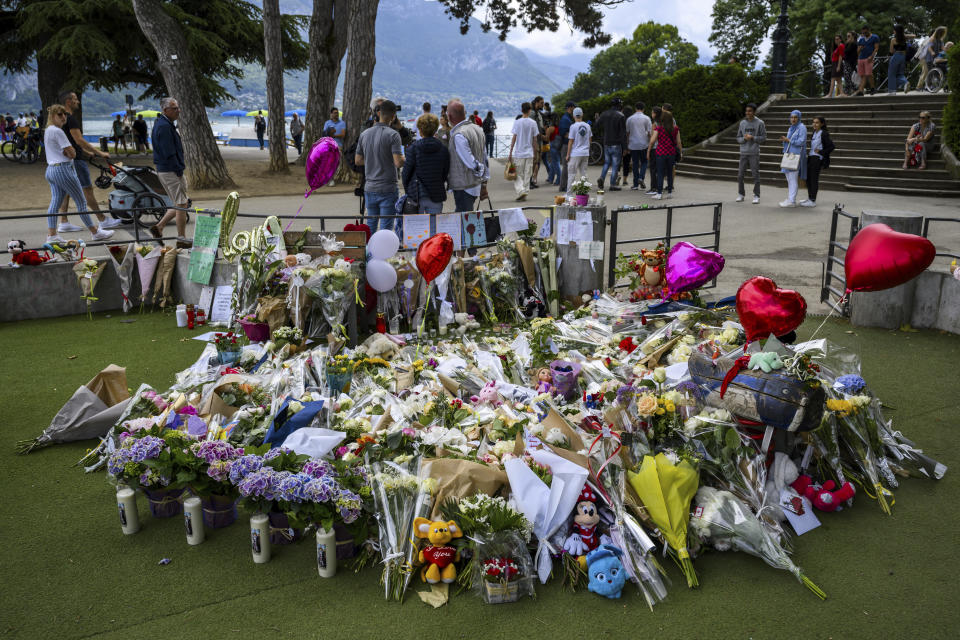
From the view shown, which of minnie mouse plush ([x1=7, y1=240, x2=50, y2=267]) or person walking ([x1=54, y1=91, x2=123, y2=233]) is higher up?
person walking ([x1=54, y1=91, x2=123, y2=233])

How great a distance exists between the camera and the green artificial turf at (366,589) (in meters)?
3.24

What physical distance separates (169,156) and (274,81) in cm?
965

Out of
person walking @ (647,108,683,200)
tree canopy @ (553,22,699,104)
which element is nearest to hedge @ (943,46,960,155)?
person walking @ (647,108,683,200)

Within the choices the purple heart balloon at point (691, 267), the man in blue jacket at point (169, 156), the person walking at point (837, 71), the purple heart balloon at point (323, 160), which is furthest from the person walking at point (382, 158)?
the person walking at point (837, 71)

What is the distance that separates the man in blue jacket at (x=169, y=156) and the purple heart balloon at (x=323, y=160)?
106 inches

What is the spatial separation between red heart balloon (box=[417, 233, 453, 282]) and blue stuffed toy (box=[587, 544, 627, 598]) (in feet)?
12.3

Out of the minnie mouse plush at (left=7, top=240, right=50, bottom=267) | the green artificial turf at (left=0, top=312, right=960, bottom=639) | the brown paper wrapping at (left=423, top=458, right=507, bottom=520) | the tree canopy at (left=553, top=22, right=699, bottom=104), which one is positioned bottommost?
the green artificial turf at (left=0, top=312, right=960, bottom=639)

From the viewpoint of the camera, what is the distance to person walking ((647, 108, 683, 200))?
44.5 feet

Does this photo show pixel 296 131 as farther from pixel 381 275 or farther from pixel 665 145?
pixel 381 275

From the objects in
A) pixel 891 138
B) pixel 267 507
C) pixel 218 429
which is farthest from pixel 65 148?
pixel 891 138

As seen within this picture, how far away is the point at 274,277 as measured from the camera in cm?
683

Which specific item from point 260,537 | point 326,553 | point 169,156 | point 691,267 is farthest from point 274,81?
point 326,553

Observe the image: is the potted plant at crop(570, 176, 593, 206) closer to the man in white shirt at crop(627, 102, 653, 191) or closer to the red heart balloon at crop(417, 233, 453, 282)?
the red heart balloon at crop(417, 233, 453, 282)

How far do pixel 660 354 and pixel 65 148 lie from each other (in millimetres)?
8346
